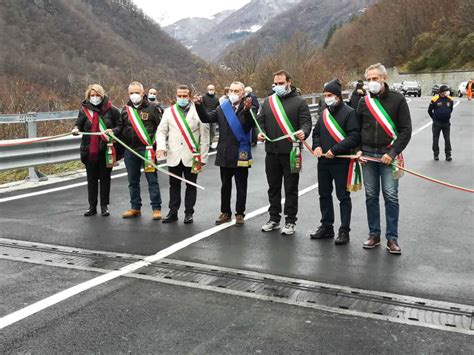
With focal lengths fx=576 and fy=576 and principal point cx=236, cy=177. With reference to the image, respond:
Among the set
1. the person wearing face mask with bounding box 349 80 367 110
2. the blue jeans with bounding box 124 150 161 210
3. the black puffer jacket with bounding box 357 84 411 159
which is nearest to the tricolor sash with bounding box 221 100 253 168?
the blue jeans with bounding box 124 150 161 210

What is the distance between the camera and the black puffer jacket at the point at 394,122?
6469 mm

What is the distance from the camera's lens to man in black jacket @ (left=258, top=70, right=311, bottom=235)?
7.21 m

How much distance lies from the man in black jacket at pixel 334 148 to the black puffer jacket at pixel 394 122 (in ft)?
0.66

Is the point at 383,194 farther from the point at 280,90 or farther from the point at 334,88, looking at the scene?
the point at 280,90

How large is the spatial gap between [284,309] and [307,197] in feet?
16.8

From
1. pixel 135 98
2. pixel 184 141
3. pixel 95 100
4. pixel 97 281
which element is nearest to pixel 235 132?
pixel 184 141

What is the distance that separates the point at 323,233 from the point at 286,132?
134 cm

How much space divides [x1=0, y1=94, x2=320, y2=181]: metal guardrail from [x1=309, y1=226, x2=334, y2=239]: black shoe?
5.81 metres

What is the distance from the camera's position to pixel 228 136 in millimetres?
7727

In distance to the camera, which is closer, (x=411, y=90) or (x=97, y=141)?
(x=97, y=141)

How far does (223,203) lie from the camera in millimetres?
7906

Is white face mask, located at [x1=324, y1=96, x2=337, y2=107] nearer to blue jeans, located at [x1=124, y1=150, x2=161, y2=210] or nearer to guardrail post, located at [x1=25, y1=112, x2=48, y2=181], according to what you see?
blue jeans, located at [x1=124, y1=150, x2=161, y2=210]

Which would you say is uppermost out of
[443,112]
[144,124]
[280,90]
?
[280,90]

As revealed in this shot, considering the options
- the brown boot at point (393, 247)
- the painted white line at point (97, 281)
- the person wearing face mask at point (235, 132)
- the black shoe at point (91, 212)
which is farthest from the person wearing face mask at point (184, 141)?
the brown boot at point (393, 247)
